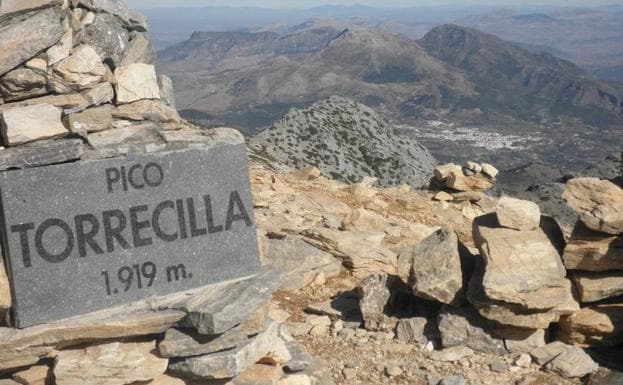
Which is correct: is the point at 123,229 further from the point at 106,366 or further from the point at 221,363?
the point at 221,363

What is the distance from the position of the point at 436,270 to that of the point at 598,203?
106 inches

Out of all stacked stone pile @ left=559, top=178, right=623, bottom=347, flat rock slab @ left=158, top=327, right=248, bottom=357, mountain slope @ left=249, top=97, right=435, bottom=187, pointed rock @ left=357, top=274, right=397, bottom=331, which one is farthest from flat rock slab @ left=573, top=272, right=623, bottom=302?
mountain slope @ left=249, top=97, right=435, bottom=187

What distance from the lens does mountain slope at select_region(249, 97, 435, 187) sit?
32312 mm

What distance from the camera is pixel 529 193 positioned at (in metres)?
28.6

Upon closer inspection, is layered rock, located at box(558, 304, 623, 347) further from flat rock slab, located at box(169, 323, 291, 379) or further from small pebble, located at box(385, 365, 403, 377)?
flat rock slab, located at box(169, 323, 291, 379)

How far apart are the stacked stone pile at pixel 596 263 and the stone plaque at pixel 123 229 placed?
16.6 feet

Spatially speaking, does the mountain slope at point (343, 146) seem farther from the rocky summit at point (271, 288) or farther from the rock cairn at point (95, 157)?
the rock cairn at point (95, 157)

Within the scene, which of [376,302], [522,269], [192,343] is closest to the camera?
[192,343]

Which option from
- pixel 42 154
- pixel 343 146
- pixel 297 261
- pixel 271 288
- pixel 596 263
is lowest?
pixel 343 146

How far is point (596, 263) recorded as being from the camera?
11.1 m

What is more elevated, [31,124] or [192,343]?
[31,124]

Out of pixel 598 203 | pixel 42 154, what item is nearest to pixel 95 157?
pixel 42 154

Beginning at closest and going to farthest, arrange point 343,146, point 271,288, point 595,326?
point 271,288 < point 595,326 < point 343,146

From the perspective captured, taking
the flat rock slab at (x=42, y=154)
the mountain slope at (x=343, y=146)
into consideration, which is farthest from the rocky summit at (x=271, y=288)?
the mountain slope at (x=343, y=146)
